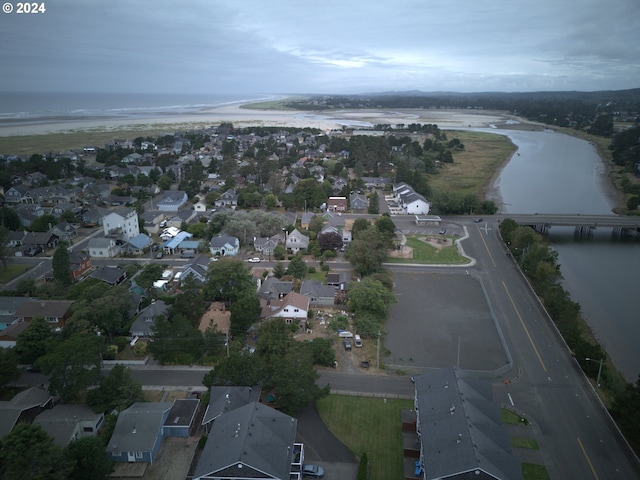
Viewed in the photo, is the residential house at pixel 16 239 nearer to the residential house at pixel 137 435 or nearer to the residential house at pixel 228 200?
the residential house at pixel 228 200

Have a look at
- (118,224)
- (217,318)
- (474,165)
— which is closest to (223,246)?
(118,224)

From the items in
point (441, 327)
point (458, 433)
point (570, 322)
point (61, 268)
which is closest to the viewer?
point (458, 433)

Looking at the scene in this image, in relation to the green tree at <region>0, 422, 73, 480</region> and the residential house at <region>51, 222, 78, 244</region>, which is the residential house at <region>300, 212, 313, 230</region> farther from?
the green tree at <region>0, 422, 73, 480</region>

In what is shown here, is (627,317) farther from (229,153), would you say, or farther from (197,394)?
(229,153)

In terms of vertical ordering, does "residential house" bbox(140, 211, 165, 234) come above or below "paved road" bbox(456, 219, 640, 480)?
above

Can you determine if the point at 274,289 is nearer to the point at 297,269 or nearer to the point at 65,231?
the point at 297,269

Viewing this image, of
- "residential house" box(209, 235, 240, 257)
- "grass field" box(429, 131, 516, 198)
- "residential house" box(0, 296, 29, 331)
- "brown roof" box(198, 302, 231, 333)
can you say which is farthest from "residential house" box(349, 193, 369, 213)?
"residential house" box(0, 296, 29, 331)
